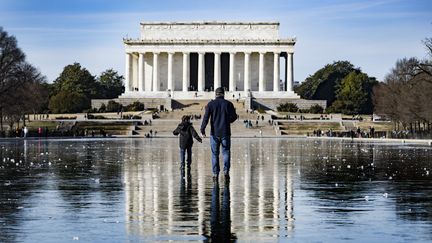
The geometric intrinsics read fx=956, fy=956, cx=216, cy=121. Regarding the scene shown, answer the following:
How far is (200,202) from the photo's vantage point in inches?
725

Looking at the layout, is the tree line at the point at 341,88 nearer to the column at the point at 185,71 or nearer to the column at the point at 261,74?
the column at the point at 261,74

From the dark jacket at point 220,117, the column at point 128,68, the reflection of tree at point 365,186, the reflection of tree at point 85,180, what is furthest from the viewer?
the column at point 128,68

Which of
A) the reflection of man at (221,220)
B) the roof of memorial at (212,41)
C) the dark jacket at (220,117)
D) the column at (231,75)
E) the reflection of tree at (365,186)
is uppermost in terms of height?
the roof of memorial at (212,41)

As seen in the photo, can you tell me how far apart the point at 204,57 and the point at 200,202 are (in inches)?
5630

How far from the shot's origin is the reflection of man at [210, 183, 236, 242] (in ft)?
43.7

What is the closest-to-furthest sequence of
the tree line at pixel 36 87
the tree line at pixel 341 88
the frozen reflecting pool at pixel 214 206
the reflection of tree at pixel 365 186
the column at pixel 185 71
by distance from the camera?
the frozen reflecting pool at pixel 214 206, the reflection of tree at pixel 365 186, the tree line at pixel 36 87, the tree line at pixel 341 88, the column at pixel 185 71

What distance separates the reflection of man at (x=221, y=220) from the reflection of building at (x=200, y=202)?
0.08 metres

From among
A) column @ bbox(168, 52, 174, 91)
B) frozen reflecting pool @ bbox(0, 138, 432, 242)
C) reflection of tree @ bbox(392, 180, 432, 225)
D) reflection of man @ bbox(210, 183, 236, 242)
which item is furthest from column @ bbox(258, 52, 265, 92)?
reflection of man @ bbox(210, 183, 236, 242)

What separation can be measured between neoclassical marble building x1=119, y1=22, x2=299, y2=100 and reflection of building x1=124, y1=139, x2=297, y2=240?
126227 mm

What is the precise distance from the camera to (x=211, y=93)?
154 m

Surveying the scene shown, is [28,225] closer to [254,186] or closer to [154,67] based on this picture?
[254,186]

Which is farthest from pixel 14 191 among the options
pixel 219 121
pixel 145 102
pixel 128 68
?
pixel 128 68

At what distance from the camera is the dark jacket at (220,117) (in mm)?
22875

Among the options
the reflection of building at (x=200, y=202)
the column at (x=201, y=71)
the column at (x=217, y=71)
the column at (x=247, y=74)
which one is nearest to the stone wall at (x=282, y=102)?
the column at (x=247, y=74)
